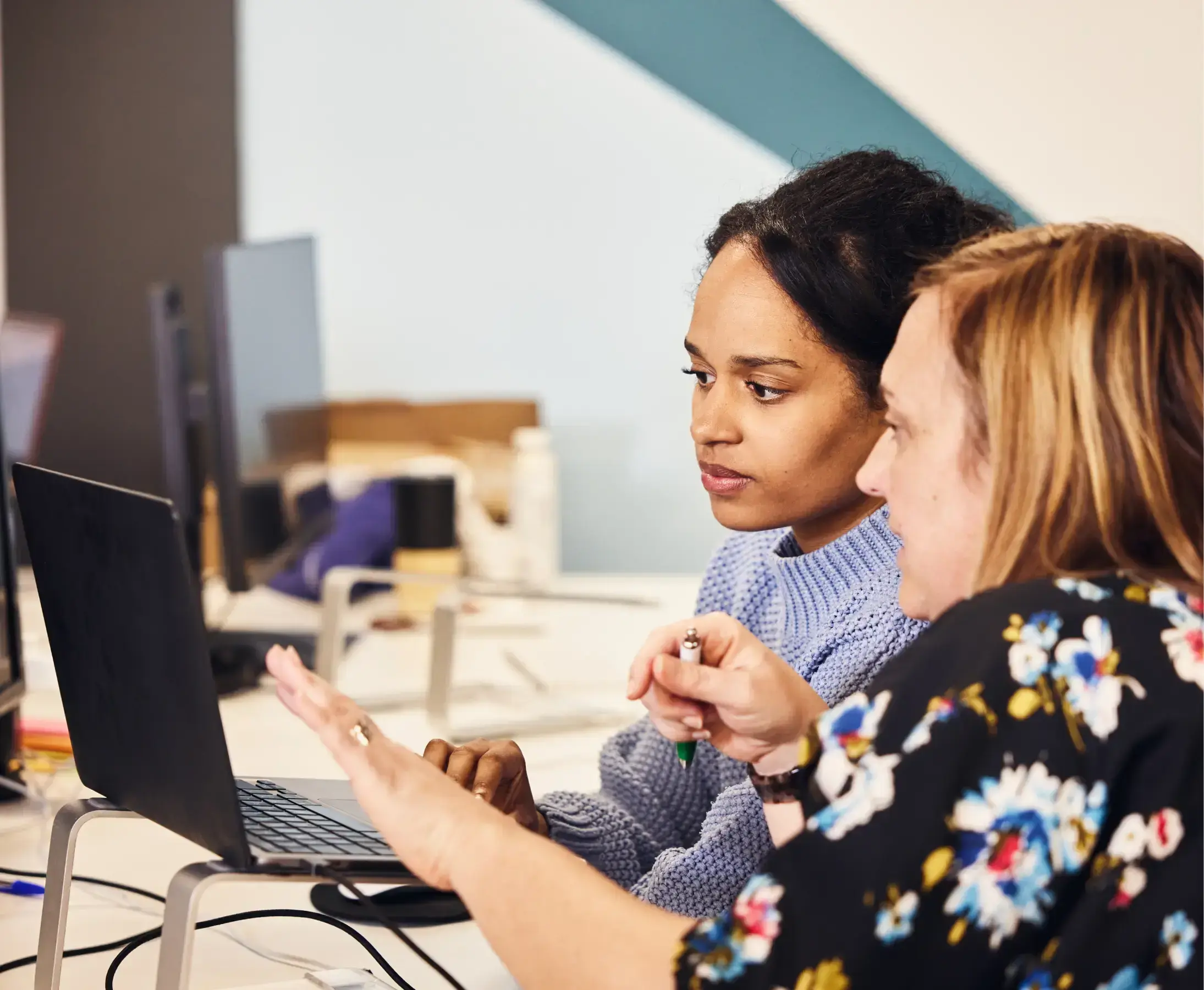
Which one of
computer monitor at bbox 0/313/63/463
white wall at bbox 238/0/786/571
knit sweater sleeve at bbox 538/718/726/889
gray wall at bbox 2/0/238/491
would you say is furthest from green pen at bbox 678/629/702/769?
gray wall at bbox 2/0/238/491

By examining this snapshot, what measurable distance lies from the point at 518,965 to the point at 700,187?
3.02 metres

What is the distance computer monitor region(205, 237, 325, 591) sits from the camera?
Result: 1704 millimetres

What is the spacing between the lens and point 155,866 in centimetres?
117

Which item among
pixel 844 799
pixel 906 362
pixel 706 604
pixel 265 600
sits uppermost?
pixel 906 362

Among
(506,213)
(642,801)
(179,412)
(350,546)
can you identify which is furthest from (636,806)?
(506,213)

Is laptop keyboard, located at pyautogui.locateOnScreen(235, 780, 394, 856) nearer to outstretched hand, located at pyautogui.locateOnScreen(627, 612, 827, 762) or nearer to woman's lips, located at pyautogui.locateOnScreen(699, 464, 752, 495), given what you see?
outstretched hand, located at pyautogui.locateOnScreen(627, 612, 827, 762)

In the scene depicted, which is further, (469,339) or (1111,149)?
(469,339)

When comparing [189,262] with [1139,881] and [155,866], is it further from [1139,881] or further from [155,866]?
[1139,881]

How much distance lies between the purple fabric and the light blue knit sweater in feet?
3.84

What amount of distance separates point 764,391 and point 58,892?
59cm

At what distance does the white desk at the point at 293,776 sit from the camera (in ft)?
3.20

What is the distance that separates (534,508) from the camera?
2.44 metres

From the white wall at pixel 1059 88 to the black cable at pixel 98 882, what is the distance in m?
1.04

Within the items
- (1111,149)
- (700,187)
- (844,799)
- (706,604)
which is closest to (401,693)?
(706,604)
